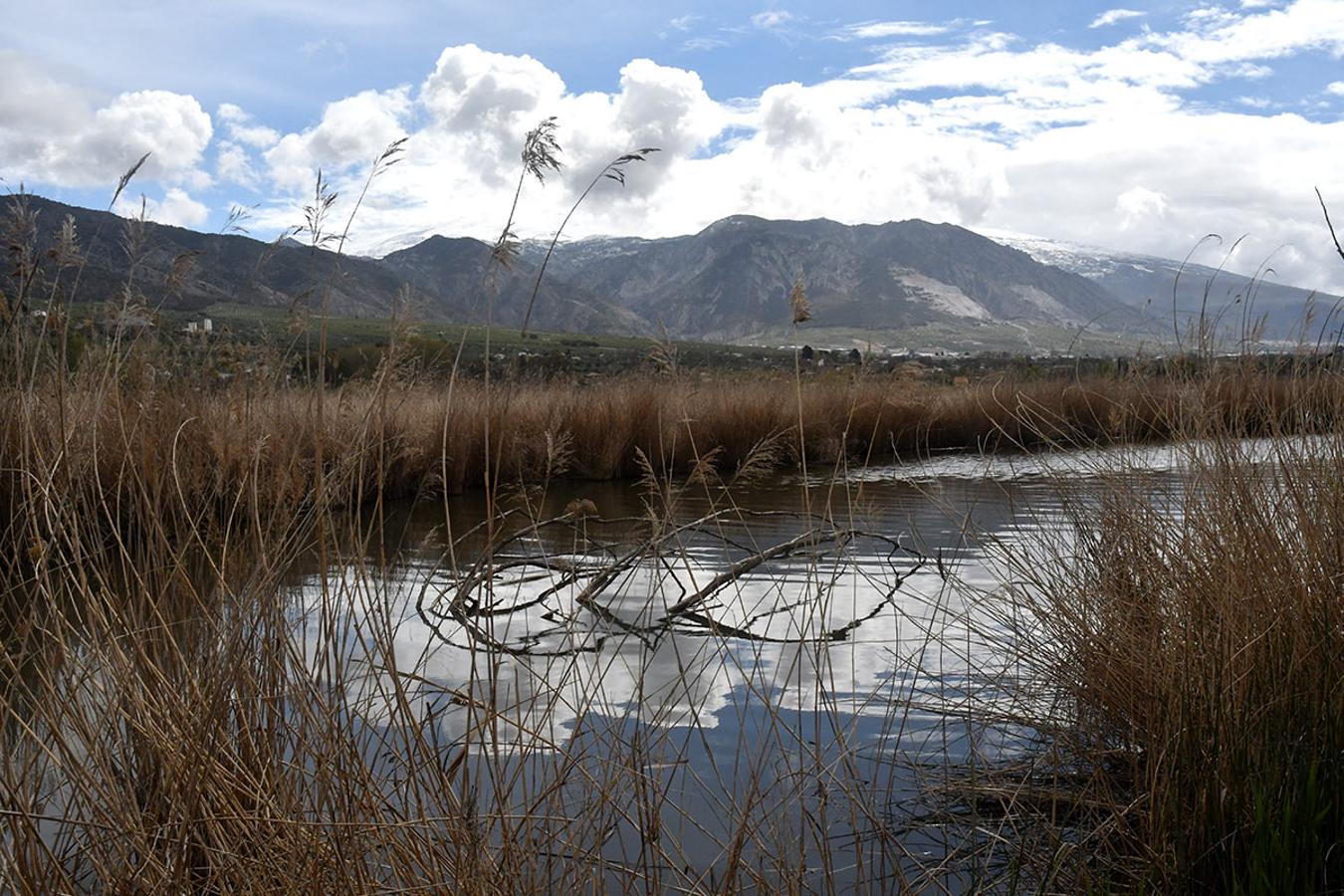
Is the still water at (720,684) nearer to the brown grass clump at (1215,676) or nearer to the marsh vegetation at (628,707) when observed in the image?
the marsh vegetation at (628,707)

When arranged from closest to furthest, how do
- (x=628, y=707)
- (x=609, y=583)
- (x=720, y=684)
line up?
(x=628, y=707)
(x=720, y=684)
(x=609, y=583)

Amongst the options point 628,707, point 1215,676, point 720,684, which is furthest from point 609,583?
point 1215,676

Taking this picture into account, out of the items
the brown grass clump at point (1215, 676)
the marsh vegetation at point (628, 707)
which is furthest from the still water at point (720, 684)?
the brown grass clump at point (1215, 676)

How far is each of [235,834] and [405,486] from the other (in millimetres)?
7359

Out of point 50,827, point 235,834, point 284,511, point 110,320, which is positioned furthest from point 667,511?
point 50,827

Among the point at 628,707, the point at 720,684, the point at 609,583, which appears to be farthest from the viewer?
the point at 609,583

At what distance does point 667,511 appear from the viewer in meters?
2.12

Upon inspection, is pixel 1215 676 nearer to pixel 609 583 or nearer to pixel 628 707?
pixel 628 707

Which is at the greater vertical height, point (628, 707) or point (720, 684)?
point (628, 707)

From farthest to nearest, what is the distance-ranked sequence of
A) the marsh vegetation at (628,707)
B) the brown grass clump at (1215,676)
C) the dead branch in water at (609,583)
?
the dead branch in water at (609,583) → the brown grass clump at (1215,676) → the marsh vegetation at (628,707)

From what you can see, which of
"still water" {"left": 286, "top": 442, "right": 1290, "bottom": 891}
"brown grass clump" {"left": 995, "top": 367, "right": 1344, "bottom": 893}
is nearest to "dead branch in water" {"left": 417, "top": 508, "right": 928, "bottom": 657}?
"still water" {"left": 286, "top": 442, "right": 1290, "bottom": 891}

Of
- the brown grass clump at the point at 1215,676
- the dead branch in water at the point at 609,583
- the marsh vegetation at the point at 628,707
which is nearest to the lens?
the marsh vegetation at the point at 628,707

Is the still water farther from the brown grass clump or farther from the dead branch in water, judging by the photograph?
the brown grass clump

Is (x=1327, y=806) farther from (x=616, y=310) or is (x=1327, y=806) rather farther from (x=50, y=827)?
(x=616, y=310)
